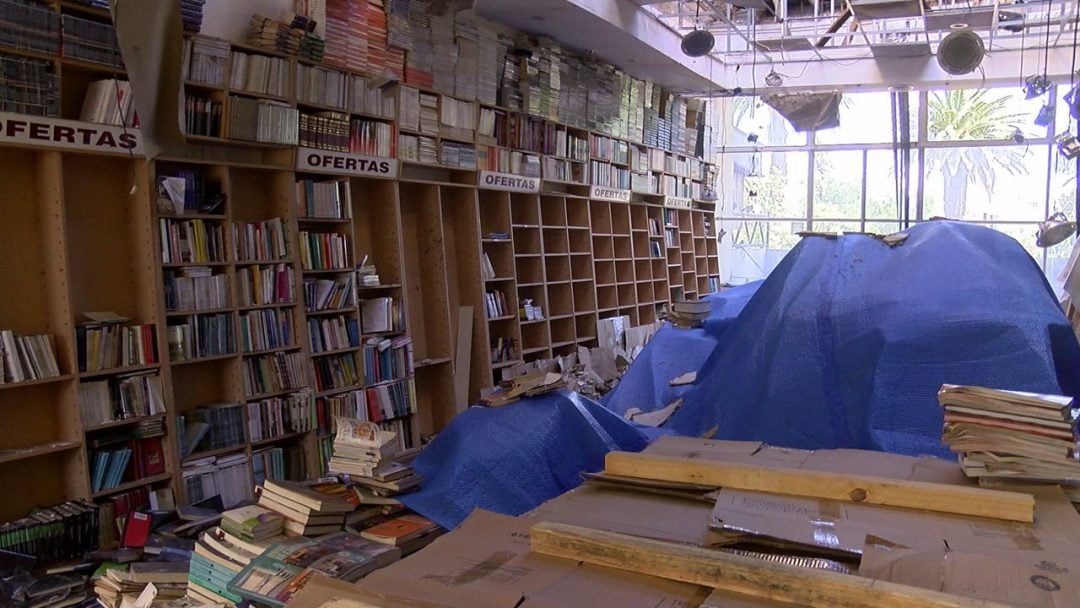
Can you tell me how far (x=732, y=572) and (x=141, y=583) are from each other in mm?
3217

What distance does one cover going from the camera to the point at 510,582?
1338mm

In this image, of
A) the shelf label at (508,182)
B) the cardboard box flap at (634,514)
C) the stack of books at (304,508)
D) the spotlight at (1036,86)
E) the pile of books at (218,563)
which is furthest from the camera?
the spotlight at (1036,86)

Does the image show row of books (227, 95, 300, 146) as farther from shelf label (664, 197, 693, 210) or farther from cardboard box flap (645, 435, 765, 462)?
shelf label (664, 197, 693, 210)

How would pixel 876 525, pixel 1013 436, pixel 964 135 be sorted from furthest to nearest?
pixel 964 135 < pixel 1013 436 < pixel 876 525

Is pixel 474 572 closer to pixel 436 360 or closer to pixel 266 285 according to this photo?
pixel 266 285

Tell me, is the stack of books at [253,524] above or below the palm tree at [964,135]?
below

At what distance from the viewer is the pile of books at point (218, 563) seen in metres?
3.18

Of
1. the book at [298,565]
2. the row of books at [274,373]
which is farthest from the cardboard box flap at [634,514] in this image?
the row of books at [274,373]

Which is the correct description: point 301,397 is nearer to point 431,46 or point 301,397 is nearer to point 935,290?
point 431,46

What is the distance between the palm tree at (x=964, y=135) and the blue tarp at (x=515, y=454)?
10187mm

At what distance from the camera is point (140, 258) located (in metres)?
4.44

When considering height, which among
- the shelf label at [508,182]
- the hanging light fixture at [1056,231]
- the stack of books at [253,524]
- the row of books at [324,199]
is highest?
the shelf label at [508,182]

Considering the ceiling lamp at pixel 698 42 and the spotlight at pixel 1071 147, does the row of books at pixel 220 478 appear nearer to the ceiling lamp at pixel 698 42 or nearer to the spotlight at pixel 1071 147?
the ceiling lamp at pixel 698 42

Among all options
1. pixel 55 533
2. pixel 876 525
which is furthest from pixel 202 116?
pixel 876 525
